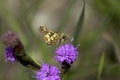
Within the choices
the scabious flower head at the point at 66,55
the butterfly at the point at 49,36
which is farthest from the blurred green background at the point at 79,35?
the butterfly at the point at 49,36

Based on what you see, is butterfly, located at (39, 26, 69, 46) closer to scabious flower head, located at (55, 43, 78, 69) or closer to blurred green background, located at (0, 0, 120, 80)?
scabious flower head, located at (55, 43, 78, 69)

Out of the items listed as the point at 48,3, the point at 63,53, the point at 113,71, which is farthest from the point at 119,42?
the point at 48,3

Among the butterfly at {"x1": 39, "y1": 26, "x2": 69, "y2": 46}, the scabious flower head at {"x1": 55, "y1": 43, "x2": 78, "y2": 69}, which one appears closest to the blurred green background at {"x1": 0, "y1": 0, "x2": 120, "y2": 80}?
the scabious flower head at {"x1": 55, "y1": 43, "x2": 78, "y2": 69}

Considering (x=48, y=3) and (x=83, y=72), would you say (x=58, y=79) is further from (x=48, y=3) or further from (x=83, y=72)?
(x=48, y=3)

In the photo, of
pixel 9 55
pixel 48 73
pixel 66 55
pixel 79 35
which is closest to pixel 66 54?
pixel 66 55

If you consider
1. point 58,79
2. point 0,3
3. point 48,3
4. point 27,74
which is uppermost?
point 48,3
